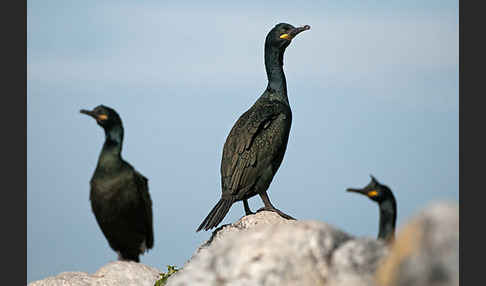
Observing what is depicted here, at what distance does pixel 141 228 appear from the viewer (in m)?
9.11

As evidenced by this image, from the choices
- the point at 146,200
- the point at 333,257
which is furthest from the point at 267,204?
the point at 333,257

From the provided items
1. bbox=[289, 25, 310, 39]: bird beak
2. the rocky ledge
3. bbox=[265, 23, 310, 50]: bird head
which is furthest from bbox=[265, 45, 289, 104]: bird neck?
the rocky ledge

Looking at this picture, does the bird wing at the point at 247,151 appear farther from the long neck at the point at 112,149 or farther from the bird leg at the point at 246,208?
the long neck at the point at 112,149

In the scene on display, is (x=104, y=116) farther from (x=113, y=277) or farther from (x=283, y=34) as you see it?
(x=283, y=34)

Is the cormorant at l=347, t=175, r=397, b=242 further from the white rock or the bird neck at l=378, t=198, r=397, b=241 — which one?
the white rock

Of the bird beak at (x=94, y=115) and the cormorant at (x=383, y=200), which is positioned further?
the bird beak at (x=94, y=115)

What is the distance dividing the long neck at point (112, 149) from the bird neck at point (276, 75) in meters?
2.00

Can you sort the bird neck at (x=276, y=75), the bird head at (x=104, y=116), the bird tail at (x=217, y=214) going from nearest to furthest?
the bird tail at (x=217, y=214) < the bird head at (x=104, y=116) < the bird neck at (x=276, y=75)

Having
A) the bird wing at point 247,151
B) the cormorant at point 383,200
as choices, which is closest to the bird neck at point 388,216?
the cormorant at point 383,200

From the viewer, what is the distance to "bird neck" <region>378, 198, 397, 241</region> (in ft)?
17.1

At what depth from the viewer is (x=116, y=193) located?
8.52 metres

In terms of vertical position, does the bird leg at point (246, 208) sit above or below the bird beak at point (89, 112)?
below

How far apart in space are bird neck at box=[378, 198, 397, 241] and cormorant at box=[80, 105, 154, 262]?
407cm

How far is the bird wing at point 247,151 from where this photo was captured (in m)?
8.16
